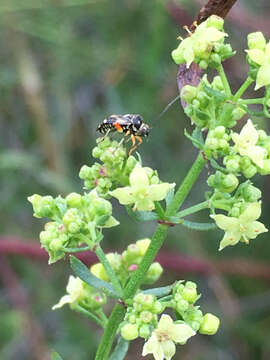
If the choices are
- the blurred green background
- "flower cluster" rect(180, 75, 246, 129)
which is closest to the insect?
"flower cluster" rect(180, 75, 246, 129)

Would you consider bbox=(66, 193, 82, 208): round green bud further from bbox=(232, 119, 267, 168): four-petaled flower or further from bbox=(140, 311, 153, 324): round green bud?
bbox=(232, 119, 267, 168): four-petaled flower

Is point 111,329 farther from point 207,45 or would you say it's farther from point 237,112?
point 207,45

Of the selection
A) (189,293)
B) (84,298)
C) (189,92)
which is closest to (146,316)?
(189,293)

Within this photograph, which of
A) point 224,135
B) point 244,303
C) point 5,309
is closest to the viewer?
point 224,135

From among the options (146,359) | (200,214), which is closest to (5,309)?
(146,359)

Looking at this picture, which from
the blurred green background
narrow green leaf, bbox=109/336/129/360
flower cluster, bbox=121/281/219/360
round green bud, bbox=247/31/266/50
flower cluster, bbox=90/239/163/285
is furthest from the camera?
the blurred green background

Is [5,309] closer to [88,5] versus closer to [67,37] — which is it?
[67,37]
